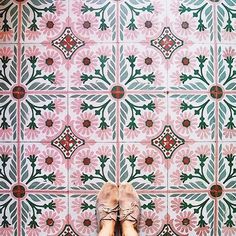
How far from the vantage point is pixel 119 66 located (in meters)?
1.31

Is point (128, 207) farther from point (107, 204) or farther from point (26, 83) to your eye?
point (26, 83)

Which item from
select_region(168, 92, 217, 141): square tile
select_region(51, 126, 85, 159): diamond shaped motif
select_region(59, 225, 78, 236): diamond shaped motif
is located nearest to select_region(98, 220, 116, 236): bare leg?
select_region(59, 225, 78, 236): diamond shaped motif

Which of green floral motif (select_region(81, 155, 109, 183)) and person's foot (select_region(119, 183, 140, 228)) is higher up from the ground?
green floral motif (select_region(81, 155, 109, 183))

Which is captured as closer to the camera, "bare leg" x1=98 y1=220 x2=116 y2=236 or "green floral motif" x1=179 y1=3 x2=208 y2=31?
"bare leg" x1=98 y1=220 x2=116 y2=236

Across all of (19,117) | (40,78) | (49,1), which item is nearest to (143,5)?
(49,1)

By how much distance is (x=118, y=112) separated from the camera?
1307 millimetres

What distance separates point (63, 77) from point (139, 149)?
1.26 feet

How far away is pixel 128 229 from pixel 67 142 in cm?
38

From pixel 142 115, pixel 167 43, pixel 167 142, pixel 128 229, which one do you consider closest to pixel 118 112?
pixel 142 115

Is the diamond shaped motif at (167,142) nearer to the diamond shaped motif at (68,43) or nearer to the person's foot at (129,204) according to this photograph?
the person's foot at (129,204)

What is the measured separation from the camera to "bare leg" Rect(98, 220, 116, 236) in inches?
48.0

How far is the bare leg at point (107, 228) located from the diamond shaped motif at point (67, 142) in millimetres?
269

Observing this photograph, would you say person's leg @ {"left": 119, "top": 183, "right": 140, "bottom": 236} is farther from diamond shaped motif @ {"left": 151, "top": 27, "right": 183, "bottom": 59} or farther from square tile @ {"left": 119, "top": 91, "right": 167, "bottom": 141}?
diamond shaped motif @ {"left": 151, "top": 27, "right": 183, "bottom": 59}

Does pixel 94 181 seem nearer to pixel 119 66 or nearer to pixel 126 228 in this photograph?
pixel 126 228
